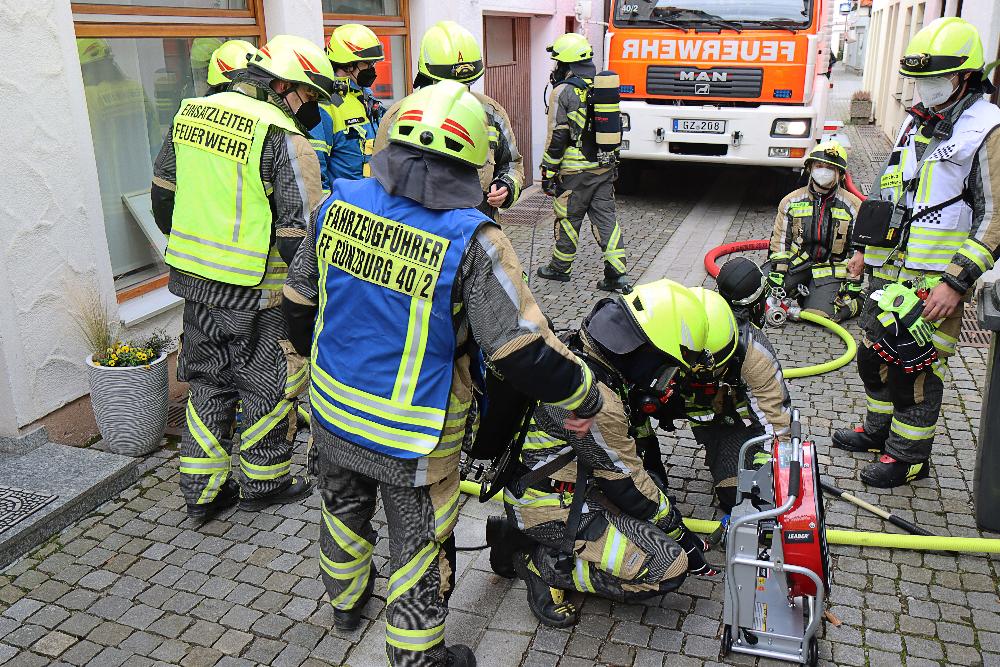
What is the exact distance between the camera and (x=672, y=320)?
11.0 ft

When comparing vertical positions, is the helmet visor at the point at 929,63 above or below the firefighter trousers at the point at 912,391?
above

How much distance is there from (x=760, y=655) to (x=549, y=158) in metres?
5.45

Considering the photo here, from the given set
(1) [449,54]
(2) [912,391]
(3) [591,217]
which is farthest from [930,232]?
(3) [591,217]

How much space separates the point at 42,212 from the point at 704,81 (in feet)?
25.6

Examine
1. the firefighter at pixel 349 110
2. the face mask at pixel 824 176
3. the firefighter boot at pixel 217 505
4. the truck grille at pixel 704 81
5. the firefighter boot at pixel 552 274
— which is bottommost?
the firefighter boot at pixel 552 274

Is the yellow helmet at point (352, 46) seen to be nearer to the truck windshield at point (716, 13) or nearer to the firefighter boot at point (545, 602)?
the firefighter boot at point (545, 602)

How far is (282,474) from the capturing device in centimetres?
451

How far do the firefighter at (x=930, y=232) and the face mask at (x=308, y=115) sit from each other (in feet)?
9.55

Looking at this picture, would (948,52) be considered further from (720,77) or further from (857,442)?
(720,77)

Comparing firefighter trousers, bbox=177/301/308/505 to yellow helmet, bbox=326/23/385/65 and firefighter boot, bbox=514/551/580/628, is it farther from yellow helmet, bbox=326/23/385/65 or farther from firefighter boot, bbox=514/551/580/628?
yellow helmet, bbox=326/23/385/65

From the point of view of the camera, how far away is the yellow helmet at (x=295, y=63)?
4.05 m

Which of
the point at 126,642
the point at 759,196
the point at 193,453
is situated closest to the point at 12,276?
the point at 193,453

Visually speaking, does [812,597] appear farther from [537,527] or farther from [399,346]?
[399,346]

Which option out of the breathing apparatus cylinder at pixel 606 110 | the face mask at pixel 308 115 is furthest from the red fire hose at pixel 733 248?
the face mask at pixel 308 115
